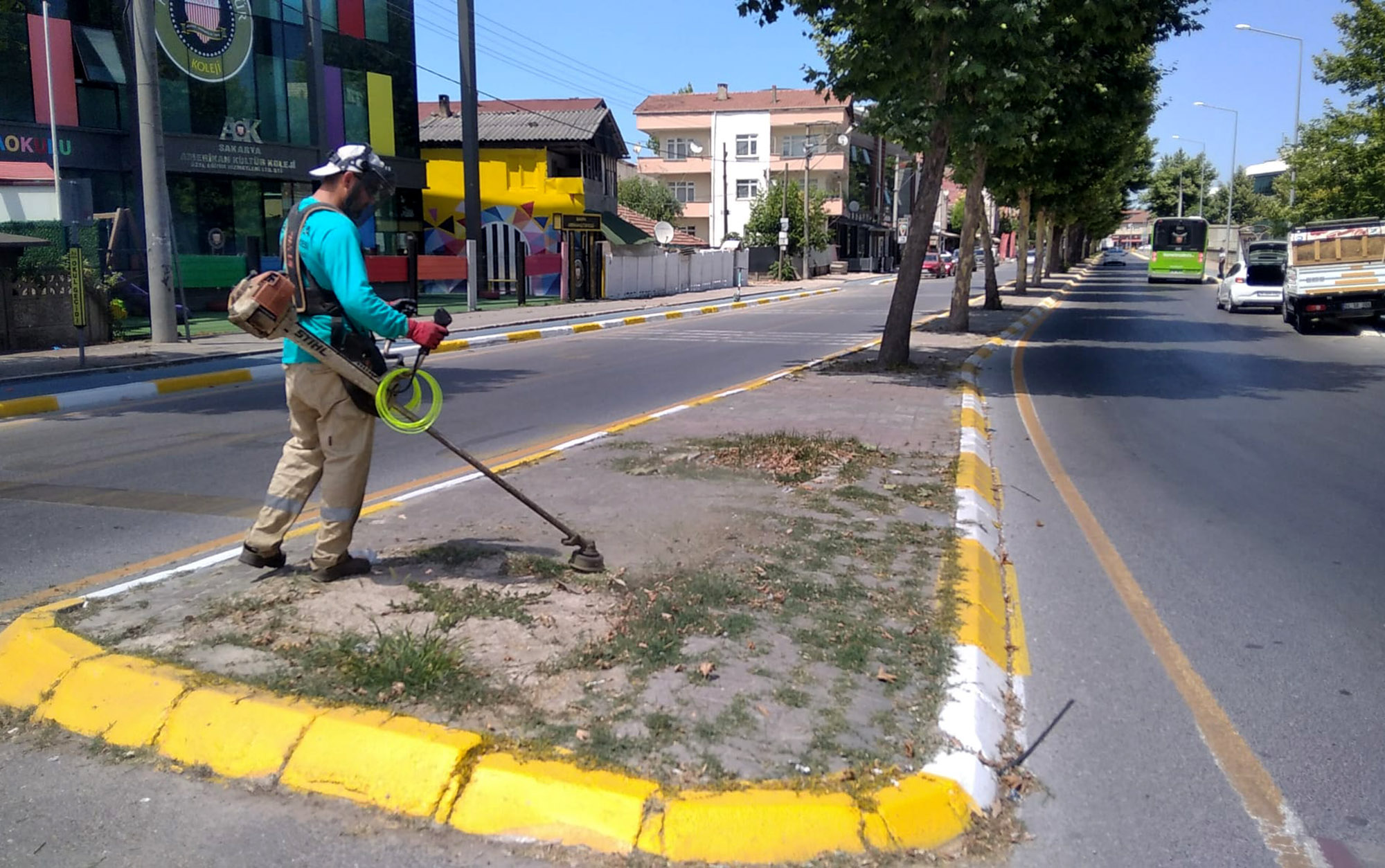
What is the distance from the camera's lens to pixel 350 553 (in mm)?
5320

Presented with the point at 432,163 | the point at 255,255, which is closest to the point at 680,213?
the point at 432,163

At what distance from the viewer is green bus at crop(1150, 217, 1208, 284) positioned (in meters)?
50.7

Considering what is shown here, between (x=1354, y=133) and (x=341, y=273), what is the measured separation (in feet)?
102

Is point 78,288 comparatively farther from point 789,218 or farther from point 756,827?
point 789,218

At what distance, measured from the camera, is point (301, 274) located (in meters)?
4.77

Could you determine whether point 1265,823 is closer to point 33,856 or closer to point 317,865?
point 317,865

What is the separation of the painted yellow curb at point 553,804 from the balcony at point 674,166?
234 feet

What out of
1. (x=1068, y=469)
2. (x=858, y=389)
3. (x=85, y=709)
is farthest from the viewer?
(x=858, y=389)

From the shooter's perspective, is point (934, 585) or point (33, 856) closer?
point (33, 856)

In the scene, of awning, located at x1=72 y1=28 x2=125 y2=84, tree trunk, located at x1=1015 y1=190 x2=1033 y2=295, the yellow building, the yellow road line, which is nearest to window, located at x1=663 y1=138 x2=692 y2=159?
the yellow building

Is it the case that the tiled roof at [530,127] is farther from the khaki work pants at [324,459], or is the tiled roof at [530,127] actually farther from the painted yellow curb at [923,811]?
the painted yellow curb at [923,811]

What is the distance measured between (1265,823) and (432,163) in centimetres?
3814

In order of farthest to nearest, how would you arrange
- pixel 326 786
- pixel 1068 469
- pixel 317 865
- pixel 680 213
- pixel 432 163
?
pixel 680 213, pixel 432 163, pixel 1068 469, pixel 326 786, pixel 317 865

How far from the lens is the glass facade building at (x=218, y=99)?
2383 centimetres
